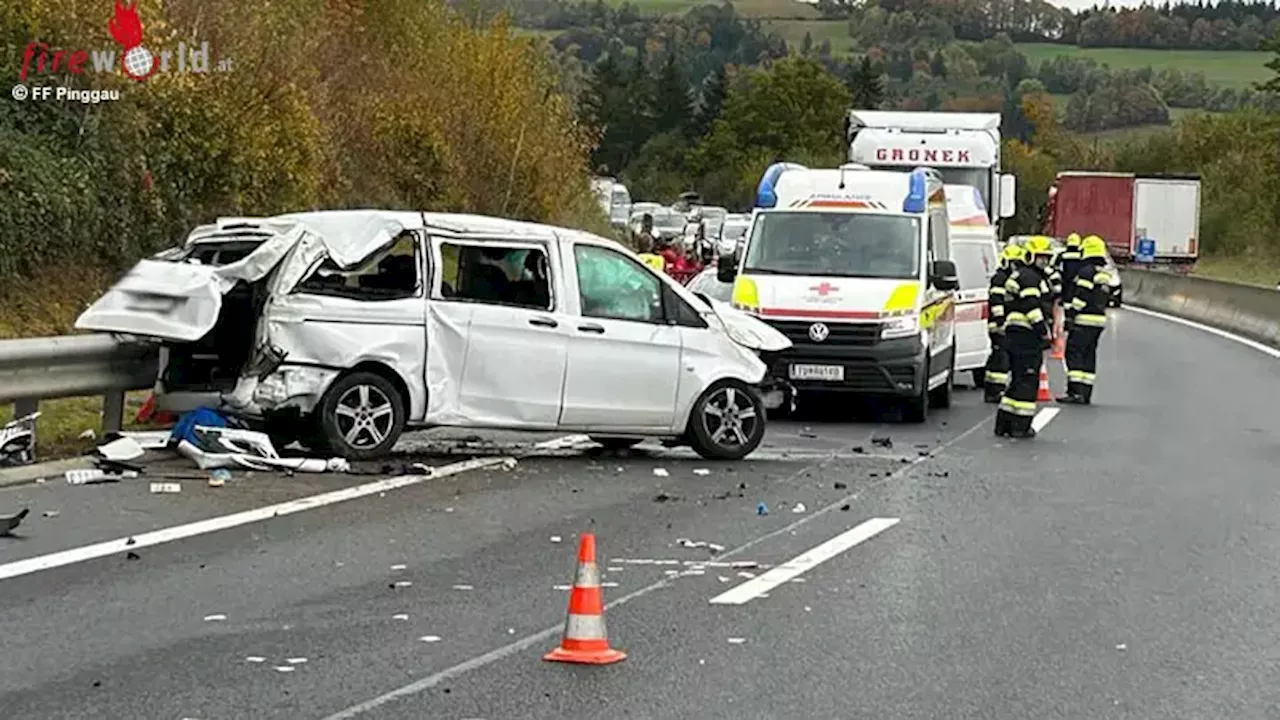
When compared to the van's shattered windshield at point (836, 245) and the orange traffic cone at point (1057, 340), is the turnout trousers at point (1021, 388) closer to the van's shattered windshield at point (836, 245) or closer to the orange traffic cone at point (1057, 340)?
the van's shattered windshield at point (836, 245)

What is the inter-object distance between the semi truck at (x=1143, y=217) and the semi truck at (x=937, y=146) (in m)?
25.6

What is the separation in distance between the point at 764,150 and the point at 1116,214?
62.1 meters

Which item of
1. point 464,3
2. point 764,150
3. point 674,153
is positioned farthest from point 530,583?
point 674,153

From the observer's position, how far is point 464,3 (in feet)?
124

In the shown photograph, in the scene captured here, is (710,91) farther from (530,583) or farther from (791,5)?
(530,583)

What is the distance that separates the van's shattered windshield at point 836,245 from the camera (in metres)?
18.8

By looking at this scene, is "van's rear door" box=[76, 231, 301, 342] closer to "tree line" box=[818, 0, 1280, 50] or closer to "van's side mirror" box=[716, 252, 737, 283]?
"van's side mirror" box=[716, 252, 737, 283]

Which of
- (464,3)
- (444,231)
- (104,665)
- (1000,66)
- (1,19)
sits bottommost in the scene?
(104,665)

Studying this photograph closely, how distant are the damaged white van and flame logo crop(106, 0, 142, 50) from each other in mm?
6922

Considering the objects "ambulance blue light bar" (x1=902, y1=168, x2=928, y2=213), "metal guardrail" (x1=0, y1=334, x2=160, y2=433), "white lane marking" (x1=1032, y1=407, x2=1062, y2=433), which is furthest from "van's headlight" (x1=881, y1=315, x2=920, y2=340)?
"metal guardrail" (x1=0, y1=334, x2=160, y2=433)

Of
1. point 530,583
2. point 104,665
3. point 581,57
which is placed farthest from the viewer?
point 581,57

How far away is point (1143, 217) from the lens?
180 ft

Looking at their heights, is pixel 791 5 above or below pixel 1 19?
above

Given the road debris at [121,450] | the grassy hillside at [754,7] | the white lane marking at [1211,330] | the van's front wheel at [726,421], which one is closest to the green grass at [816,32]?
the grassy hillside at [754,7]
